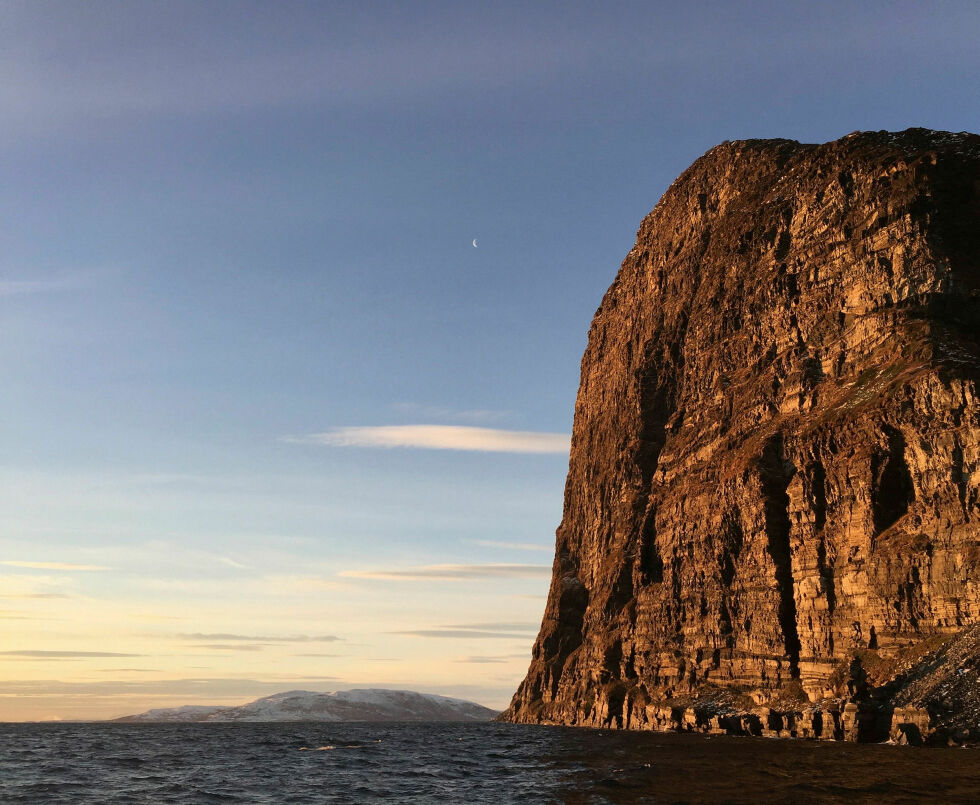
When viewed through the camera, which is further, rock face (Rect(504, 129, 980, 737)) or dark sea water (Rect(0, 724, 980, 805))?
rock face (Rect(504, 129, 980, 737))

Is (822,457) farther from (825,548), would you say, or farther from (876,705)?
(876,705)

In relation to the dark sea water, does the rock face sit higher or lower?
higher

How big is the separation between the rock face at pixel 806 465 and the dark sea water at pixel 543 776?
14.7m

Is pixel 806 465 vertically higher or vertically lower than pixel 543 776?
higher

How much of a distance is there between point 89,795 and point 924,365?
297ft

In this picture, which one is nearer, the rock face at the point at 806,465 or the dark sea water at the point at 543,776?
the dark sea water at the point at 543,776

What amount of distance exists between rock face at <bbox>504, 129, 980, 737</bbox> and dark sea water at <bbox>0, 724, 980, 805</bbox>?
48.3 ft

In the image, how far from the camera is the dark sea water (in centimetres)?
4291

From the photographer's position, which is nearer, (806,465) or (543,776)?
(543,776)

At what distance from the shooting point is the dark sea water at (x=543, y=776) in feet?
141

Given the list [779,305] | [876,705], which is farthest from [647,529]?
[876,705]

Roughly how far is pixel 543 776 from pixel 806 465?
205 ft

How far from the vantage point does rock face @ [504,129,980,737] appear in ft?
273

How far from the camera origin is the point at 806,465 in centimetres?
10344
